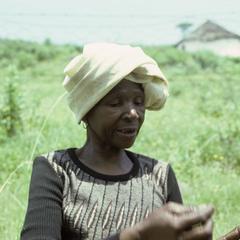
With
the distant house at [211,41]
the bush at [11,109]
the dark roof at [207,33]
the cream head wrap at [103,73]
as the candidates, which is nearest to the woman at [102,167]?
the cream head wrap at [103,73]

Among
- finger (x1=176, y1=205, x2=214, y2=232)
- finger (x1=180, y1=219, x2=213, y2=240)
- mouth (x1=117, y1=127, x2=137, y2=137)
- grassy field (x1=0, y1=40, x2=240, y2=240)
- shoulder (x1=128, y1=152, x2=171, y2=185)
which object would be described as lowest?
grassy field (x1=0, y1=40, x2=240, y2=240)

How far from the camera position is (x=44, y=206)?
175 cm

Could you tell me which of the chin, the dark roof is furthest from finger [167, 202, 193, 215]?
the dark roof

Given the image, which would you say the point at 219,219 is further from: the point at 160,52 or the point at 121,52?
the point at 160,52

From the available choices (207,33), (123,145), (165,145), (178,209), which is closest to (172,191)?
(123,145)

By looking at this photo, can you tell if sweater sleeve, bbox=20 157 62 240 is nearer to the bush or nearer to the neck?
the neck

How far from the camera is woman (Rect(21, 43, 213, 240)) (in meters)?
1.79

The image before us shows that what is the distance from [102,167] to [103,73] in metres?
0.27

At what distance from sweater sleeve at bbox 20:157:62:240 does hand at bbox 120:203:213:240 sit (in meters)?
0.66

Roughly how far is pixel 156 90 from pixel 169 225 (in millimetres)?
916

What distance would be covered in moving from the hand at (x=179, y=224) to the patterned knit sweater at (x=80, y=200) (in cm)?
67

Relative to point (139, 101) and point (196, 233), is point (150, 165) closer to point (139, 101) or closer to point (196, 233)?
point (139, 101)

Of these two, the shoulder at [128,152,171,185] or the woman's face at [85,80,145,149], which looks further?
the shoulder at [128,152,171,185]

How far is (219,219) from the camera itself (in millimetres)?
4410
